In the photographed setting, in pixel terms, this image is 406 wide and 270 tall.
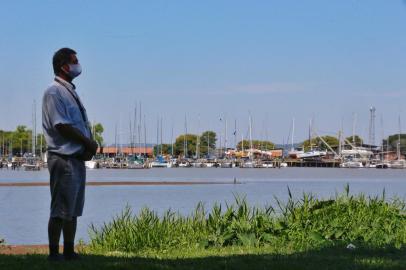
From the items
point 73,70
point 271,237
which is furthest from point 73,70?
point 271,237

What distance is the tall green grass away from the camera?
13.5m

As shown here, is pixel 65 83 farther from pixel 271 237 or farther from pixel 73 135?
pixel 271 237

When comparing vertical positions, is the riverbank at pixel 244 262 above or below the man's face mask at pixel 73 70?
below

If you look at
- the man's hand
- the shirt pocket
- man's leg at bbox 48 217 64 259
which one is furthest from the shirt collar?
man's leg at bbox 48 217 64 259

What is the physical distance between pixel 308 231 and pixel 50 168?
19.1 feet

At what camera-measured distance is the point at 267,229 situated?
14109 millimetres

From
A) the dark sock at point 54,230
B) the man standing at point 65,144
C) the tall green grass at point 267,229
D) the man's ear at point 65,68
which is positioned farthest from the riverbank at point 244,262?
the man's ear at point 65,68

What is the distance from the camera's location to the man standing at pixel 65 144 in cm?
925

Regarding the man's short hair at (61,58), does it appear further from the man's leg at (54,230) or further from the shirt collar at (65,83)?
the man's leg at (54,230)

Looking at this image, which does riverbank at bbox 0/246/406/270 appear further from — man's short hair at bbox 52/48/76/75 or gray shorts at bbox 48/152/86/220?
man's short hair at bbox 52/48/76/75

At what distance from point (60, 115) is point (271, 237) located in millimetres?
5459

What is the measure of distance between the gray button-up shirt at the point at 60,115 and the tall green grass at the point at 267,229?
444 cm

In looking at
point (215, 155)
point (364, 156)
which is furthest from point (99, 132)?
point (364, 156)

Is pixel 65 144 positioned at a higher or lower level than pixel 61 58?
lower
